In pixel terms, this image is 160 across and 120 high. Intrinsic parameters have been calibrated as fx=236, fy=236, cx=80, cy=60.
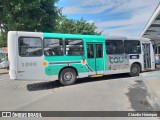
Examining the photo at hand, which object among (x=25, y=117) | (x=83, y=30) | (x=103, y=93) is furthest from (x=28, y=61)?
(x=83, y=30)

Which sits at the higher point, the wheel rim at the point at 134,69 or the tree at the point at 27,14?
the tree at the point at 27,14

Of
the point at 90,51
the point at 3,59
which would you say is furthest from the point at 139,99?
the point at 3,59

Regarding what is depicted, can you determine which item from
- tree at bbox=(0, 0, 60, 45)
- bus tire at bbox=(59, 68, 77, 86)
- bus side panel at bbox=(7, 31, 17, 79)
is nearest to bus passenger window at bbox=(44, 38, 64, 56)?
bus tire at bbox=(59, 68, 77, 86)

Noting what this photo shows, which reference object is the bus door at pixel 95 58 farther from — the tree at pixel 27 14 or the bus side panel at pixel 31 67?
the tree at pixel 27 14

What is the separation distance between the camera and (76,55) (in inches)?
500

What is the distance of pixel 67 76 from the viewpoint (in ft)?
40.7

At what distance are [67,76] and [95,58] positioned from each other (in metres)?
2.08

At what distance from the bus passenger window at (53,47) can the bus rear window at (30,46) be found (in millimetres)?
315

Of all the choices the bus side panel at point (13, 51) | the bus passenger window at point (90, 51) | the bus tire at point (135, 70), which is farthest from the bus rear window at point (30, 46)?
the bus tire at point (135, 70)

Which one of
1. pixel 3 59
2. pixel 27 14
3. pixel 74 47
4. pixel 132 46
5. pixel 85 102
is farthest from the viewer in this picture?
pixel 3 59

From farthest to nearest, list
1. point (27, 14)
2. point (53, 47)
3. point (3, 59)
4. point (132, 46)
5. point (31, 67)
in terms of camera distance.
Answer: point (3, 59)
point (27, 14)
point (132, 46)
point (53, 47)
point (31, 67)

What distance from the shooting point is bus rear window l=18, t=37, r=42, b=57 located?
1116 cm

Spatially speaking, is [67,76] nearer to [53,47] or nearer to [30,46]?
[53,47]

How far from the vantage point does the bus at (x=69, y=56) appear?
11.1 meters
